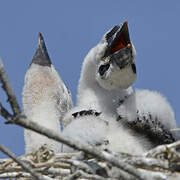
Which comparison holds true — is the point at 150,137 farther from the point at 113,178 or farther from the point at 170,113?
the point at 113,178

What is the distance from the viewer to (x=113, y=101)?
4031mm

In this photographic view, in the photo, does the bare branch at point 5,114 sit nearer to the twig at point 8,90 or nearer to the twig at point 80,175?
the twig at point 8,90

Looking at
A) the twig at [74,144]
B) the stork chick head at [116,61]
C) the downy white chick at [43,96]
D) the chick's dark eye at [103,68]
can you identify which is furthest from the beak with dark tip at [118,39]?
the twig at [74,144]

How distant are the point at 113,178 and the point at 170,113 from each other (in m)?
1.17

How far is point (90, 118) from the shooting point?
351 cm

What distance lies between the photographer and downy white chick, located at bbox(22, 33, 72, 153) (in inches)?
158

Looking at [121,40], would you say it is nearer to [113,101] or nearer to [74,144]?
[113,101]

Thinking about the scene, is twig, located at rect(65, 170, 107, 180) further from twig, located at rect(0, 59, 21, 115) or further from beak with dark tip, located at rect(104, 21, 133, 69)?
beak with dark tip, located at rect(104, 21, 133, 69)

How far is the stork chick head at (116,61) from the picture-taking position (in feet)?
12.5

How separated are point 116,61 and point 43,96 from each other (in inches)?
33.0

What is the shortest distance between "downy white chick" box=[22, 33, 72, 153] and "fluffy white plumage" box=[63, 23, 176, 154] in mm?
202

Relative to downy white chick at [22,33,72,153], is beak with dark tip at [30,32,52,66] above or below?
above

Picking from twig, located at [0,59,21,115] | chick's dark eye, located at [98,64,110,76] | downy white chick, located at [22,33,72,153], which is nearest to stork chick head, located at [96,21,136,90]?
chick's dark eye, located at [98,64,110,76]

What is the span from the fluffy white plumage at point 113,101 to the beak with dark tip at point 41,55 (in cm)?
42
